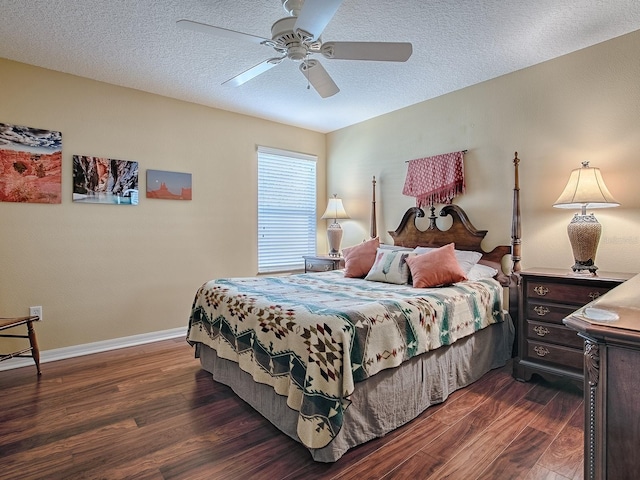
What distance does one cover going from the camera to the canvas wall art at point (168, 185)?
3639 millimetres

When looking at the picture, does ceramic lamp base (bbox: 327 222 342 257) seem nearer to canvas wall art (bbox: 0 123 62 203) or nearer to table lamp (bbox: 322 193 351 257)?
table lamp (bbox: 322 193 351 257)

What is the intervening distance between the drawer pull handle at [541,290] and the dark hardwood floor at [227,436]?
69 centimetres

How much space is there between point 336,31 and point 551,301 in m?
A: 2.47

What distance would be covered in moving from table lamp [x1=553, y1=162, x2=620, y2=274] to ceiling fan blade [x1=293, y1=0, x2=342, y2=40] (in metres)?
2.07

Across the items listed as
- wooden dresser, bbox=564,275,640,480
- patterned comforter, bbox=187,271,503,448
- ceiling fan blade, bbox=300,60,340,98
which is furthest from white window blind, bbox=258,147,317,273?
wooden dresser, bbox=564,275,640,480

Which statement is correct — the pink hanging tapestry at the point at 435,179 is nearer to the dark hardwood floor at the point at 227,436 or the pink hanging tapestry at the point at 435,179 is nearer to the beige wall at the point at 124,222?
the dark hardwood floor at the point at 227,436

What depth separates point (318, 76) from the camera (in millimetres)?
Answer: 2406

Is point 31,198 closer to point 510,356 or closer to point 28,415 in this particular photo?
point 28,415

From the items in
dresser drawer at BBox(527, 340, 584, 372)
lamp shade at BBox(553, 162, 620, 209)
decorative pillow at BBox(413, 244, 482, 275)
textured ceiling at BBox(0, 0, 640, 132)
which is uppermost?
textured ceiling at BBox(0, 0, 640, 132)

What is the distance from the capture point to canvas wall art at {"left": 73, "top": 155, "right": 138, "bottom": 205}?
10.6 ft

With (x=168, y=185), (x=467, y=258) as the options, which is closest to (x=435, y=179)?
(x=467, y=258)

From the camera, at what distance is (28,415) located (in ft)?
7.02

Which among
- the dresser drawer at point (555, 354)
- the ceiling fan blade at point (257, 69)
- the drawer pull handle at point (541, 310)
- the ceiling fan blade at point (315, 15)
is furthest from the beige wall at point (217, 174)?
the ceiling fan blade at point (315, 15)

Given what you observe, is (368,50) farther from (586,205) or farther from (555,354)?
(555,354)
